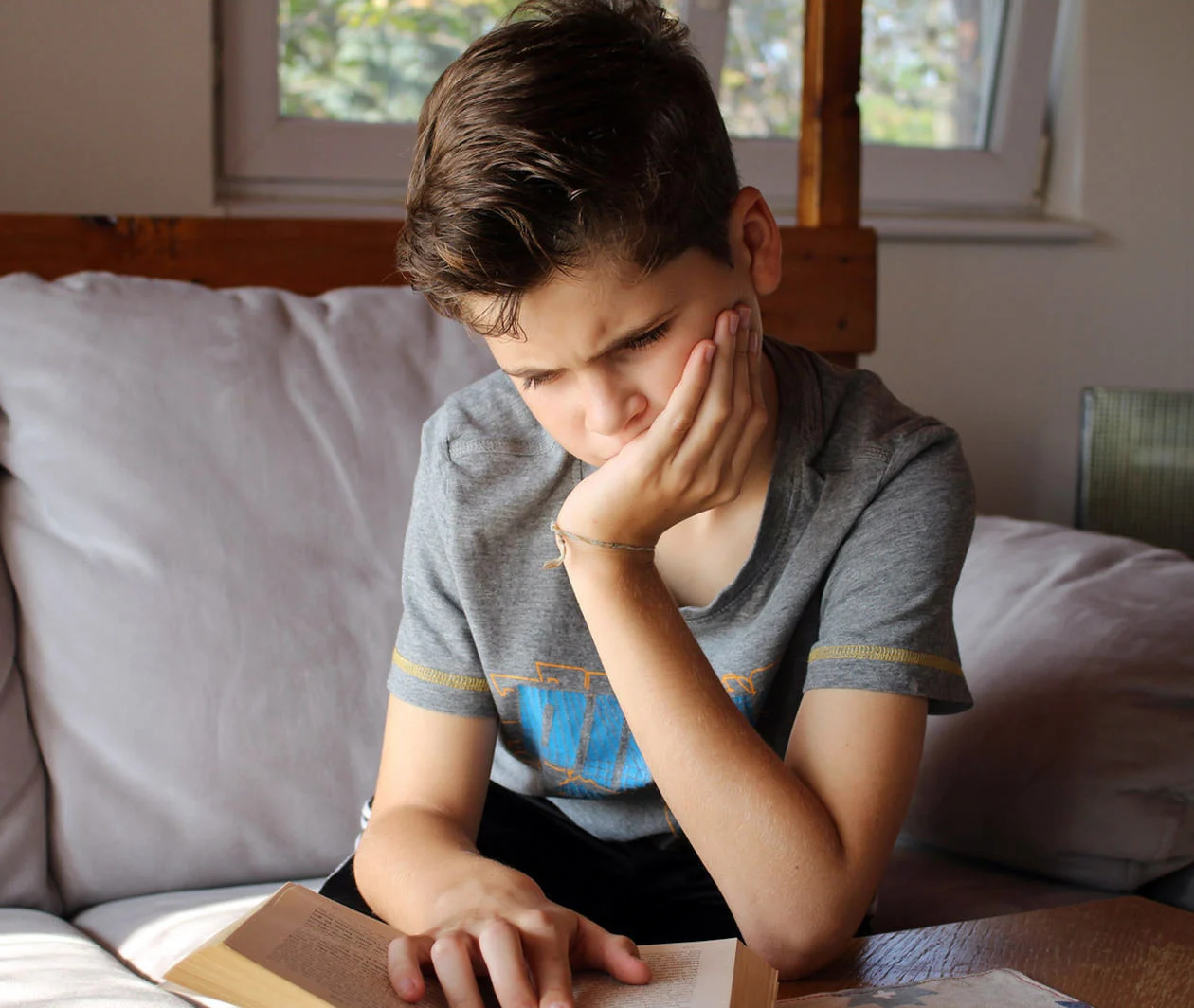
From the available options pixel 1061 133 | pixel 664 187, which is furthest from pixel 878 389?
pixel 1061 133

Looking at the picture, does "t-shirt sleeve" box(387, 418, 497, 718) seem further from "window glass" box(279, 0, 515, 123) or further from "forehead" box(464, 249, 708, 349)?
"window glass" box(279, 0, 515, 123)

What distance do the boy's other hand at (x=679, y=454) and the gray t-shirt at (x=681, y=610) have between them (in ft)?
0.29

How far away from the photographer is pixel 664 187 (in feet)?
2.55

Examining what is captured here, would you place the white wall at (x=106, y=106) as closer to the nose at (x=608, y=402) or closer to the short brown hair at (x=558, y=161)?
the short brown hair at (x=558, y=161)

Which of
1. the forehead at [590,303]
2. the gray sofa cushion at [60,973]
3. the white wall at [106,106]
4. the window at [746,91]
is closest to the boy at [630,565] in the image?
the forehead at [590,303]

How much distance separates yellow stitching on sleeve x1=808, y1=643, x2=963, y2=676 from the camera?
812 millimetres

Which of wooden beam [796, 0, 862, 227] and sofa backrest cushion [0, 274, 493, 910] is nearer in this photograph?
sofa backrest cushion [0, 274, 493, 910]

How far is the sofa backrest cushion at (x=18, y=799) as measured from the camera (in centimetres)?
111

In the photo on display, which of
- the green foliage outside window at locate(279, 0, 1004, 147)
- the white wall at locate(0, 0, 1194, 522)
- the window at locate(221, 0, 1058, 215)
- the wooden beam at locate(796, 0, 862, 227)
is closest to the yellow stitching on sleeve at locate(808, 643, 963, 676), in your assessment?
the wooden beam at locate(796, 0, 862, 227)

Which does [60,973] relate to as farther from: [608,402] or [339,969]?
[608,402]

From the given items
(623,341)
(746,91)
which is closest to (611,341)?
(623,341)

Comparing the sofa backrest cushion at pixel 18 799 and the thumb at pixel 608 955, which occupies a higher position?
the thumb at pixel 608 955

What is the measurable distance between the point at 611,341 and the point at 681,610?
25cm

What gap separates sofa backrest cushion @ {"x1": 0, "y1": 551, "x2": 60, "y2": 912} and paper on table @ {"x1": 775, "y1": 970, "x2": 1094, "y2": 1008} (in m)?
0.79
